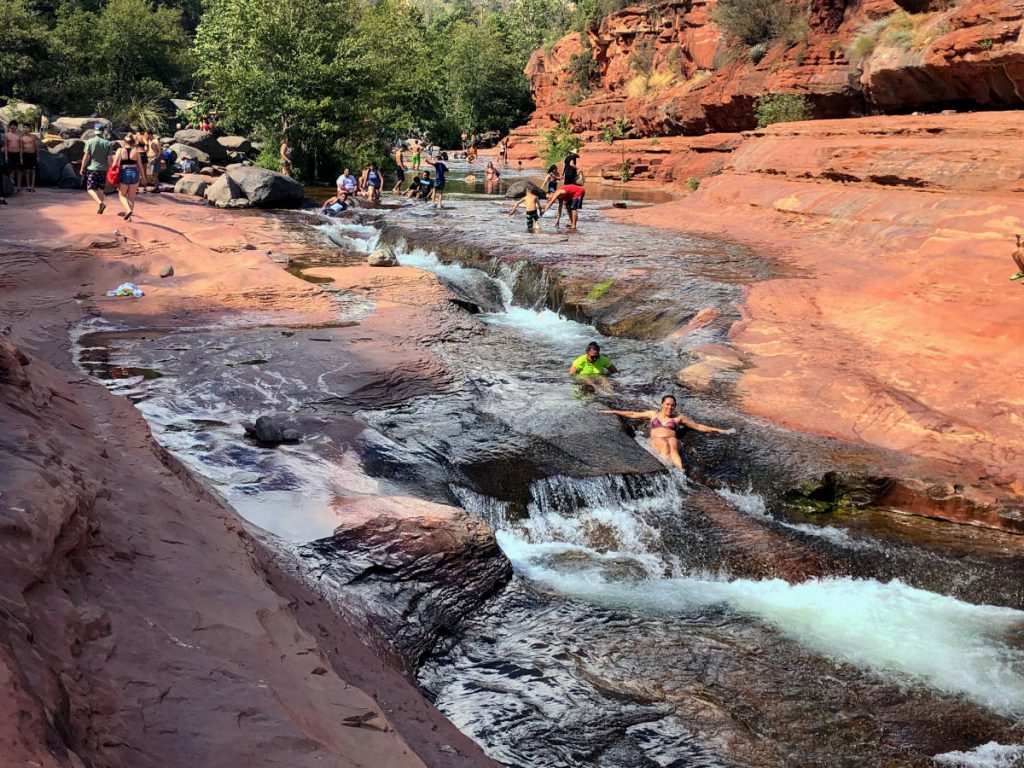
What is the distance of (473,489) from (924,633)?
12.0 feet

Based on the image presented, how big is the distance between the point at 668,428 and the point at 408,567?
3812 millimetres

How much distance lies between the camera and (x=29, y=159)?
18453mm

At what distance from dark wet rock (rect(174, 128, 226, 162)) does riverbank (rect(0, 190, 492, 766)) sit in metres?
26.2

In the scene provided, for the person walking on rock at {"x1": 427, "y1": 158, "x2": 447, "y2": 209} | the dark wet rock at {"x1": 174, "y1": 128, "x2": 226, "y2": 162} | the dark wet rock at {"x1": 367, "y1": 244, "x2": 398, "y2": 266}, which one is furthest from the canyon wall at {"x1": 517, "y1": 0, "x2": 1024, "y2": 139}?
the dark wet rock at {"x1": 174, "y1": 128, "x2": 226, "y2": 162}

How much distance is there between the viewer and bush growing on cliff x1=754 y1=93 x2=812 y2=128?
80.5ft

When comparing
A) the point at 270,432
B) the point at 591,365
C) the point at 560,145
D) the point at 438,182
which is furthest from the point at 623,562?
the point at 560,145

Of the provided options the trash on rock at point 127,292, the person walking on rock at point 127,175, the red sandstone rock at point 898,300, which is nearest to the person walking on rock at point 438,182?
the red sandstone rock at point 898,300

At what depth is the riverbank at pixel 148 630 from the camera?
224 cm

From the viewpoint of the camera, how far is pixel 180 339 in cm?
1012

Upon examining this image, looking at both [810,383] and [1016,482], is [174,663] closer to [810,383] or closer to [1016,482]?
[1016,482]

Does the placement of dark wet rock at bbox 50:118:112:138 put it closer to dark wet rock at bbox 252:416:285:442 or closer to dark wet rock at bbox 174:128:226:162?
dark wet rock at bbox 174:128:226:162

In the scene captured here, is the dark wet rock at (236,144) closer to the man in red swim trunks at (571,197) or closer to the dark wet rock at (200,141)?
the dark wet rock at (200,141)

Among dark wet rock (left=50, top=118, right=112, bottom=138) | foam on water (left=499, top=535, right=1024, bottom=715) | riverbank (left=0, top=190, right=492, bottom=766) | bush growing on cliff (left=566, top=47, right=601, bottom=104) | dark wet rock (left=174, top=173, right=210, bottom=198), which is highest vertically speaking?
bush growing on cliff (left=566, top=47, right=601, bottom=104)

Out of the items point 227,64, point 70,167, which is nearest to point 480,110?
point 227,64
